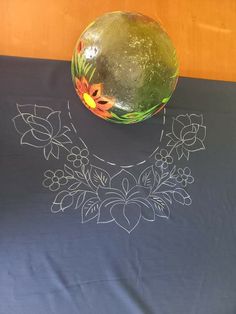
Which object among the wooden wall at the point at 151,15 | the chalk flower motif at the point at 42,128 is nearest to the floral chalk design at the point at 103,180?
the chalk flower motif at the point at 42,128

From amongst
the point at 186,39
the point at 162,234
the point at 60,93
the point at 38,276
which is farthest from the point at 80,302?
the point at 186,39

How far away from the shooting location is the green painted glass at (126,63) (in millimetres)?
549

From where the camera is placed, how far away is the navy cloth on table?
0.82 meters

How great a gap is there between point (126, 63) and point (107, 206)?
450 millimetres

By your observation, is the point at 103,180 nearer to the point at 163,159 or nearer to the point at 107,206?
the point at 107,206

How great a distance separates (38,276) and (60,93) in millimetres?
491

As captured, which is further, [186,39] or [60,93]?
[186,39]

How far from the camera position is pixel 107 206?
2.89 feet

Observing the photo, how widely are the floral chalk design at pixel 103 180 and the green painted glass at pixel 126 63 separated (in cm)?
29

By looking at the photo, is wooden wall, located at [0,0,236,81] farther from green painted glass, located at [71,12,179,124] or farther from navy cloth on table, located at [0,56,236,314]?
green painted glass, located at [71,12,179,124]

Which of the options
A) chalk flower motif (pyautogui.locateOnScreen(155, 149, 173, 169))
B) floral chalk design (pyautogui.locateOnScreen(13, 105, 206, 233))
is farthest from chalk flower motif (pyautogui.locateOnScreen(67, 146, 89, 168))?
chalk flower motif (pyautogui.locateOnScreen(155, 149, 173, 169))

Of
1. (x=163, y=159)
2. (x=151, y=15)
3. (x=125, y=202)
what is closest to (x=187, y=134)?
(x=163, y=159)

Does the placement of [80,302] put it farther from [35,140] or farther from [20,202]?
[35,140]

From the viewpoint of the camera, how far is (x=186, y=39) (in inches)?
41.3
